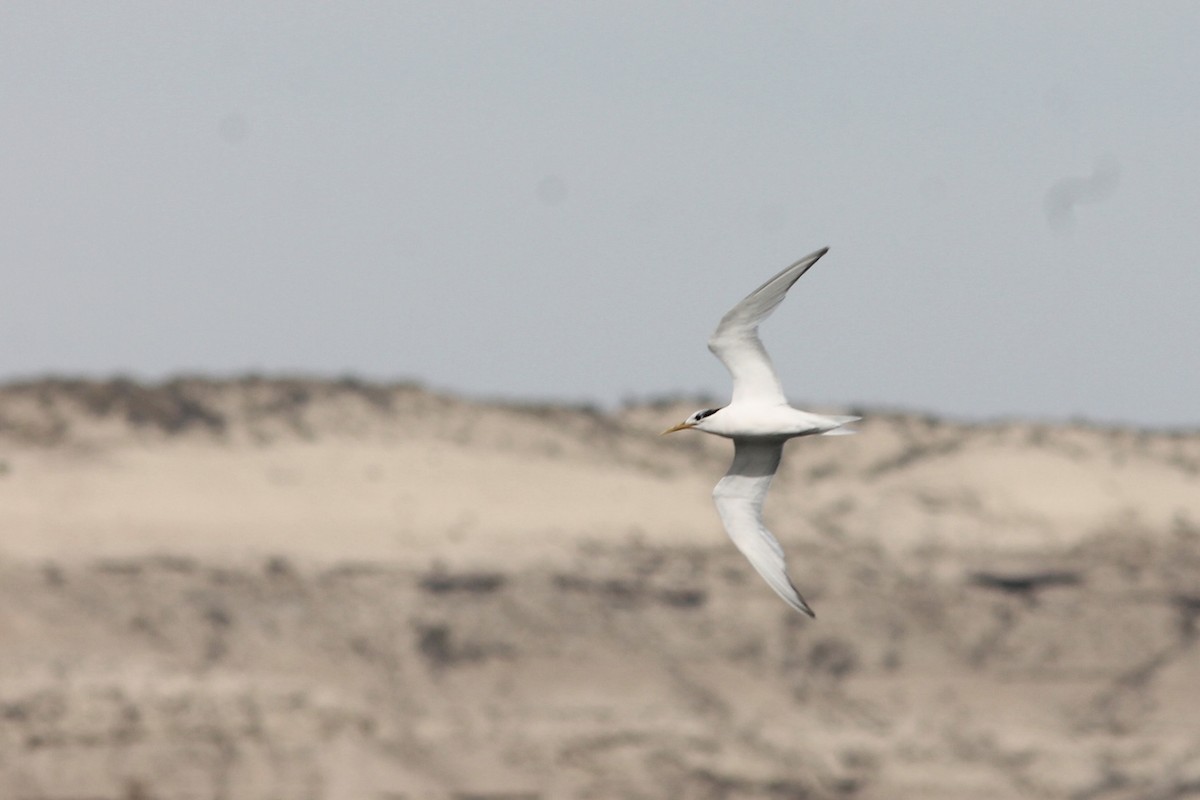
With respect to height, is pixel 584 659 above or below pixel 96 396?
below

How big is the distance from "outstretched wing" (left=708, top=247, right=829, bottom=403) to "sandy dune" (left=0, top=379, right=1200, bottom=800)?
78.5ft

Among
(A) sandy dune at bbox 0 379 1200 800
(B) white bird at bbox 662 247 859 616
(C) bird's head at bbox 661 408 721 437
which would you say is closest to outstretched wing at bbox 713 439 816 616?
(B) white bird at bbox 662 247 859 616

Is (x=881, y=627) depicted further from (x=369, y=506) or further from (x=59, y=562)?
(x=59, y=562)

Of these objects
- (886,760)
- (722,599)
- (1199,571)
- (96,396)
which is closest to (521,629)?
(722,599)

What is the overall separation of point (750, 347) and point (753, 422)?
2.30 feet

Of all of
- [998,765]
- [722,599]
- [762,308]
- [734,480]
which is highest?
[762,308]

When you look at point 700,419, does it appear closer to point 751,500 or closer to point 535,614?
point 751,500

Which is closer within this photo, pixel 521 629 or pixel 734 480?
pixel 734 480

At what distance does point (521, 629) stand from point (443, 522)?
3457mm

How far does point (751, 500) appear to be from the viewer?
20.4m

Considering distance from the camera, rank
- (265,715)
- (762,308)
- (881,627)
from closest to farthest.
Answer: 1. (762,308)
2. (265,715)
3. (881,627)

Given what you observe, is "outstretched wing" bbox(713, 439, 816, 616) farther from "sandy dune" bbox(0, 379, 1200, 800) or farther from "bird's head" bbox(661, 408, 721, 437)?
"sandy dune" bbox(0, 379, 1200, 800)

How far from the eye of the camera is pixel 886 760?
45.3 metres

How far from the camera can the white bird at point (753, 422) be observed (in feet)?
63.3
